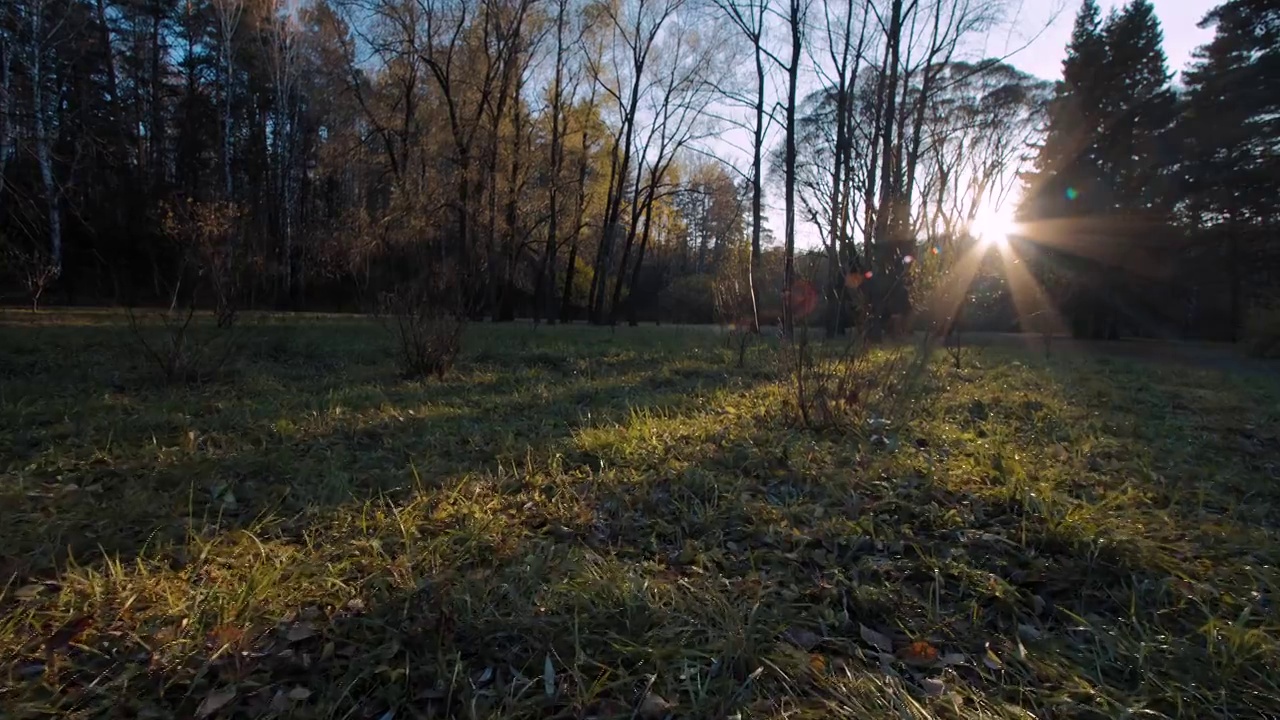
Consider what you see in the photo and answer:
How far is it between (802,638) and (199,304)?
28.2ft

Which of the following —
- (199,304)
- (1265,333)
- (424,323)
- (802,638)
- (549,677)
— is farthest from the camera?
(1265,333)

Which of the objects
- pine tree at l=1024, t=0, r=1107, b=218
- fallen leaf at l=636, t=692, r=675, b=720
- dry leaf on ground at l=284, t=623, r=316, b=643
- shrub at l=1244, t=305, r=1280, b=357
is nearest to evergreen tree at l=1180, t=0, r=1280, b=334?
pine tree at l=1024, t=0, r=1107, b=218

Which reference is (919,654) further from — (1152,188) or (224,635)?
(1152,188)

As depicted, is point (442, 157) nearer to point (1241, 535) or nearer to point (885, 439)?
point (885, 439)

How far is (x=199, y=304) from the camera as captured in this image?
7.61 metres

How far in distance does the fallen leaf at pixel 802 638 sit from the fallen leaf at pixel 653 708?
551mm

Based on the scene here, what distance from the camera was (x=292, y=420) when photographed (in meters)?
4.98

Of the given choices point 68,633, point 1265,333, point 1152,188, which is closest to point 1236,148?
point 1152,188

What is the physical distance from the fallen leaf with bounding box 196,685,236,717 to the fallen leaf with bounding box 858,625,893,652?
6.64ft

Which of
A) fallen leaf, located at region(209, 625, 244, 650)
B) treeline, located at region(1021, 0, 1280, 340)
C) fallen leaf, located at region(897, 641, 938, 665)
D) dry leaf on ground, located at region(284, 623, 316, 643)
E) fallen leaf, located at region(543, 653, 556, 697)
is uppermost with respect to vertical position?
treeline, located at region(1021, 0, 1280, 340)

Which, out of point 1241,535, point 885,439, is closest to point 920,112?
point 885,439

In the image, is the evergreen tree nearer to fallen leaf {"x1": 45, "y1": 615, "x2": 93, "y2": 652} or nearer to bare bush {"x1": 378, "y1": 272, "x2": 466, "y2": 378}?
bare bush {"x1": 378, "y1": 272, "x2": 466, "y2": 378}

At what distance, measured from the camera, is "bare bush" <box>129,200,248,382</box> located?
6.45m

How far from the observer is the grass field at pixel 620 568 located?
178 cm
